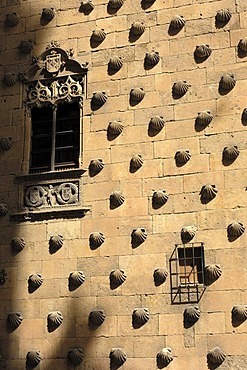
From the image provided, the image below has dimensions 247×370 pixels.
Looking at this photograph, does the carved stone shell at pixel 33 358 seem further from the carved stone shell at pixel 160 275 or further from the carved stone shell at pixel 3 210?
the carved stone shell at pixel 3 210

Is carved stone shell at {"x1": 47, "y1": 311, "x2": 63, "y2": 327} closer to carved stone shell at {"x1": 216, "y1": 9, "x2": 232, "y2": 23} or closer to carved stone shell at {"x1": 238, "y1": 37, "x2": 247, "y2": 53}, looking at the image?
carved stone shell at {"x1": 238, "y1": 37, "x2": 247, "y2": 53}

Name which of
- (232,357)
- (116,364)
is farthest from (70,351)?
(232,357)

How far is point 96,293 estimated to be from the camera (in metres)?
10.9

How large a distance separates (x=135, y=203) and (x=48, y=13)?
395cm

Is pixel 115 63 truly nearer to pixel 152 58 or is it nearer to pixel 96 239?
pixel 152 58

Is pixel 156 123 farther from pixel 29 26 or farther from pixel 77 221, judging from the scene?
pixel 29 26

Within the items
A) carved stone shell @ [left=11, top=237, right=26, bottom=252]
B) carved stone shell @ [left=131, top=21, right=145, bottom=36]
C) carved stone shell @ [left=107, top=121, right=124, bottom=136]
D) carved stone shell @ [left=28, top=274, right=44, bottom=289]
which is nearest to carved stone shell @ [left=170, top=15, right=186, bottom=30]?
carved stone shell @ [left=131, top=21, right=145, bottom=36]

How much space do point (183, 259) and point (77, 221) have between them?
6.00 feet

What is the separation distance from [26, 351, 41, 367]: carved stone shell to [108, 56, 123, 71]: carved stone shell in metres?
4.73

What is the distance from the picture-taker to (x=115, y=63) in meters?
12.0

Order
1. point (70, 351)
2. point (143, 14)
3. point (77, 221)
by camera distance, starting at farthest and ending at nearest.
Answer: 1. point (143, 14)
2. point (77, 221)
3. point (70, 351)

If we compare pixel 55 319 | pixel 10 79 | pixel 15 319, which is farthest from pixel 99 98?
pixel 15 319

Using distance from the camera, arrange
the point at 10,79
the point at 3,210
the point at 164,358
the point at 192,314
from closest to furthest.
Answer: the point at 164,358
the point at 192,314
the point at 3,210
the point at 10,79

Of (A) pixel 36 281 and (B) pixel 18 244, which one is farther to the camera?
(B) pixel 18 244
